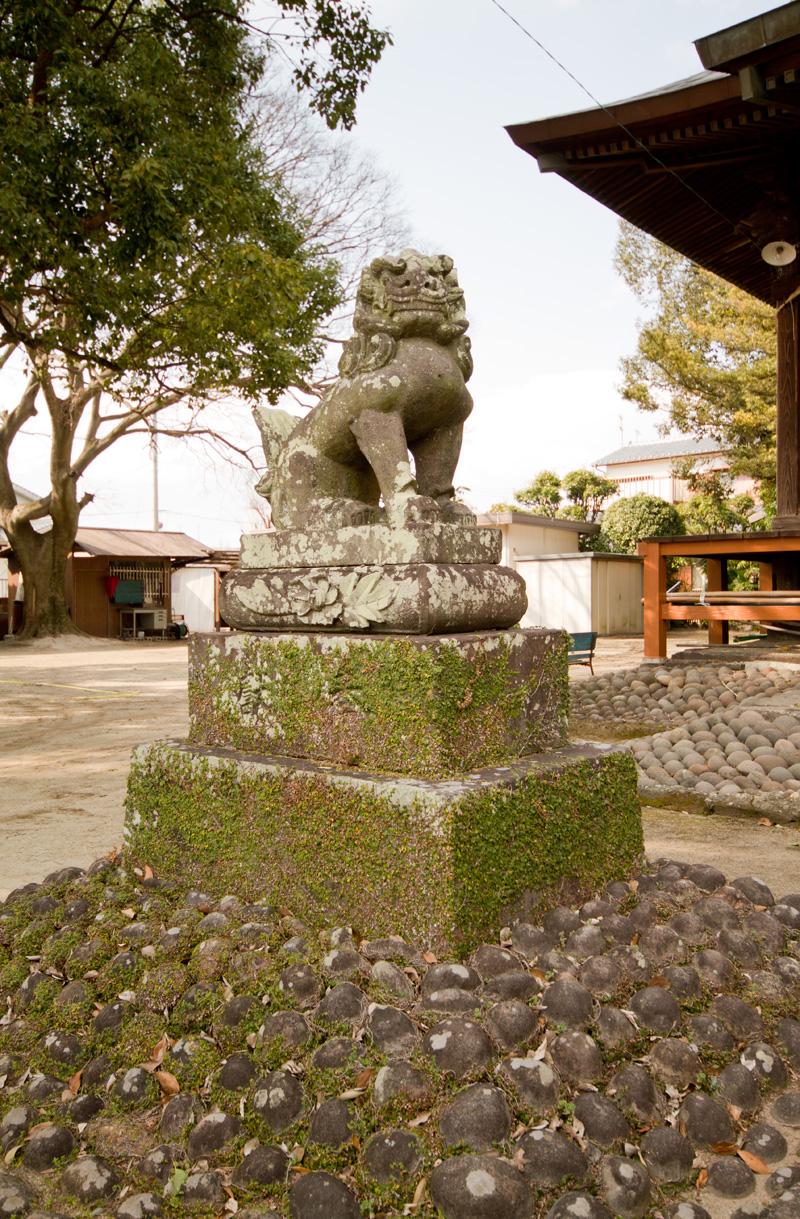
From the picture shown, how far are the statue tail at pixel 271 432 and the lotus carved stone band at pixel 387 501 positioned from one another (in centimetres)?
12

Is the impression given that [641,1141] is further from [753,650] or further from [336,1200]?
[753,650]

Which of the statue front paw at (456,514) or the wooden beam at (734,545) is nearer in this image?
the statue front paw at (456,514)

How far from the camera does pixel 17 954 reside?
7.24ft

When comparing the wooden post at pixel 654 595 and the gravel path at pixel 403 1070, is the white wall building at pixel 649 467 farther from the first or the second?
the gravel path at pixel 403 1070

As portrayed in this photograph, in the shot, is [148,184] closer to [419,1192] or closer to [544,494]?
[419,1192]

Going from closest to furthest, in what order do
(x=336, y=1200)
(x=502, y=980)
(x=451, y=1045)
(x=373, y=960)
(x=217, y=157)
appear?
(x=336, y=1200)
(x=451, y=1045)
(x=502, y=980)
(x=373, y=960)
(x=217, y=157)

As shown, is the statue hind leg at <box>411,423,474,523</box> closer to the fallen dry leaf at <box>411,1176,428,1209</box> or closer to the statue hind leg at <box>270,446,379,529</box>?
the statue hind leg at <box>270,446,379,529</box>

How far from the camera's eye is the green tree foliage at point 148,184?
5.88 metres

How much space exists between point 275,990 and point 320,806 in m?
0.50

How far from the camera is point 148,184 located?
5832 mm

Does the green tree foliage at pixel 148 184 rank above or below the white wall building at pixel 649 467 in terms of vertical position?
below

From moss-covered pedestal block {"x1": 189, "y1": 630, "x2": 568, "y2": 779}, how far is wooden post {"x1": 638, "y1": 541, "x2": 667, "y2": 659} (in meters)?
6.06

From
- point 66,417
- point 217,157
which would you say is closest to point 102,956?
point 217,157

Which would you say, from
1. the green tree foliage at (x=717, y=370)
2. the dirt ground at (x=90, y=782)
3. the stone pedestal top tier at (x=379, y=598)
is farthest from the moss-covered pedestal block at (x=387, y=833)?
the green tree foliage at (x=717, y=370)
